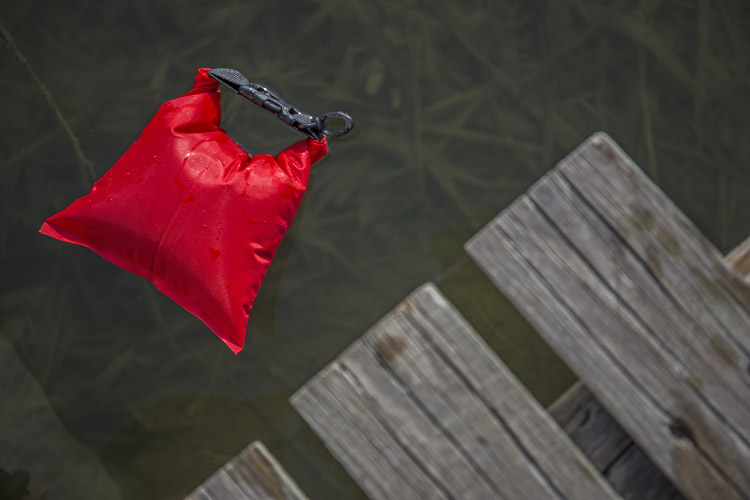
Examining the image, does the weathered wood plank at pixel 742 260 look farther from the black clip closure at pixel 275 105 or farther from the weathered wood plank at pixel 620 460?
the black clip closure at pixel 275 105

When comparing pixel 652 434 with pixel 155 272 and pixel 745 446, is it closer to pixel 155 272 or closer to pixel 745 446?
pixel 745 446

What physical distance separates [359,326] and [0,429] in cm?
119

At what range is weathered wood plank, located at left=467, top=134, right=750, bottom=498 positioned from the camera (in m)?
0.91

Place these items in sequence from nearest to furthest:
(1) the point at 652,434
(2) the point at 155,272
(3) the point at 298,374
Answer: (1) the point at 652,434, (2) the point at 155,272, (3) the point at 298,374

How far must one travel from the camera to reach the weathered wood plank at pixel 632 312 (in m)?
0.91

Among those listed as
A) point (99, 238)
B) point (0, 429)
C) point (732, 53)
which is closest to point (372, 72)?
point (99, 238)

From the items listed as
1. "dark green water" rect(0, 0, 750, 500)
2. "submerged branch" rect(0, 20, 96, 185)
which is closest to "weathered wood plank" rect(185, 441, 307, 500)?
"dark green water" rect(0, 0, 750, 500)

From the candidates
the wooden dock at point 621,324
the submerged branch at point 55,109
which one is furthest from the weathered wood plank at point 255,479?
the submerged branch at point 55,109

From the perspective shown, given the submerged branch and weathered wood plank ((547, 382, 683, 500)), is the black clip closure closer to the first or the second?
the submerged branch

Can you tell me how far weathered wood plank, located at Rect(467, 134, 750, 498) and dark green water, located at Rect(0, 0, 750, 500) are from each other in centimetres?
92

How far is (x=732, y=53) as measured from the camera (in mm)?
1873

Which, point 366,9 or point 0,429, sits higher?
point 366,9

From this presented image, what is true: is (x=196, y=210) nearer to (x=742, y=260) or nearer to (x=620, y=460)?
(x=620, y=460)

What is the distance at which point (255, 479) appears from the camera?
982 millimetres
